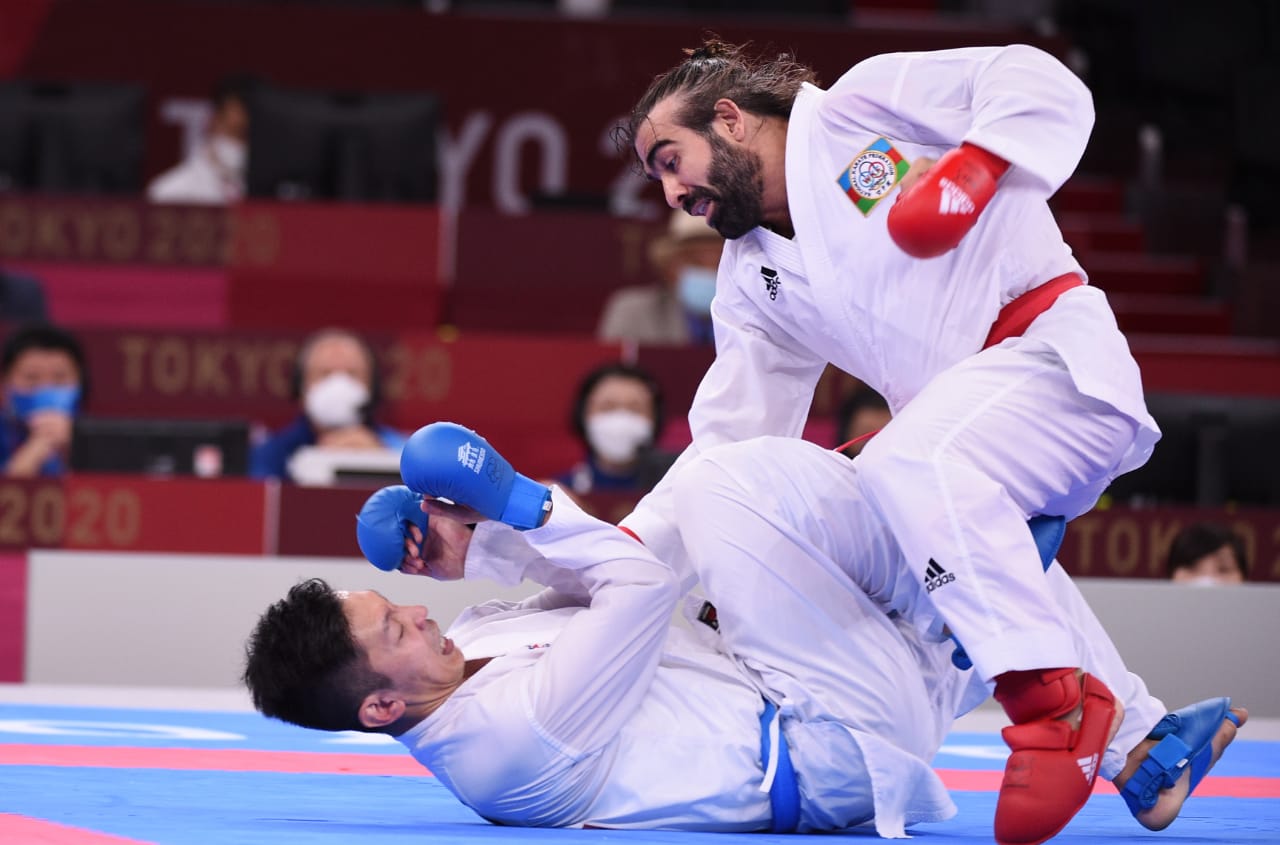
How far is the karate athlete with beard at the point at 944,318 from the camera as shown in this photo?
254 centimetres

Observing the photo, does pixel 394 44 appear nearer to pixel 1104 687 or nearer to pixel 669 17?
pixel 669 17

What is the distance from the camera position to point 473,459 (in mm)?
2660

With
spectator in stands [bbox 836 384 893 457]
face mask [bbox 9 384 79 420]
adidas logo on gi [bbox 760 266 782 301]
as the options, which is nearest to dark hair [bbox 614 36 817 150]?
adidas logo on gi [bbox 760 266 782 301]

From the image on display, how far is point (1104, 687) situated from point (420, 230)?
492cm

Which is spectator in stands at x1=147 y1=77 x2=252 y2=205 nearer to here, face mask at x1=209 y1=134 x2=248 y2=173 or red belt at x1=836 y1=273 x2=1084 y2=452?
face mask at x1=209 y1=134 x2=248 y2=173

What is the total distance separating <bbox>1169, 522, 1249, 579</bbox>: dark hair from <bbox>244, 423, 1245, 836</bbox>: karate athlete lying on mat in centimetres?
244

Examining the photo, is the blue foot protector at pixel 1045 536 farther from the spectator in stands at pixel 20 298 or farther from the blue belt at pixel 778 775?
the spectator in stands at pixel 20 298

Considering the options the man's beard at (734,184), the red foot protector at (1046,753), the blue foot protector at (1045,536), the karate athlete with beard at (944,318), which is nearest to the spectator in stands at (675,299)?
the karate athlete with beard at (944,318)

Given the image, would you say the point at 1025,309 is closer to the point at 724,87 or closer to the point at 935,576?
the point at 935,576

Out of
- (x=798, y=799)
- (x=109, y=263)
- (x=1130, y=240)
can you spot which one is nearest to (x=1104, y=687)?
(x=798, y=799)

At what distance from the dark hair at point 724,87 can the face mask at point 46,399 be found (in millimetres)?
3394

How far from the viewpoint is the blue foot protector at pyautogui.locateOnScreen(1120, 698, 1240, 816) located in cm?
277

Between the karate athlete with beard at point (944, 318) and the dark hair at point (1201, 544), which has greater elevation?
the karate athlete with beard at point (944, 318)

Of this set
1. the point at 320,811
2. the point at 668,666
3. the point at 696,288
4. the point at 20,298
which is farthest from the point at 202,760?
the point at 20,298
